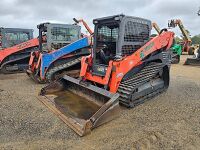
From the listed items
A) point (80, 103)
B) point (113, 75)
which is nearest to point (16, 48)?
point (80, 103)

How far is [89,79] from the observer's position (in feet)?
18.0

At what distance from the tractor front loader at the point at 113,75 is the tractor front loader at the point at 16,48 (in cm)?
508

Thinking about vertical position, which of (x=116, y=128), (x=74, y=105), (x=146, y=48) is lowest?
(x=116, y=128)

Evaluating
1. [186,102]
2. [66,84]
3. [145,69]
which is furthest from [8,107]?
[186,102]

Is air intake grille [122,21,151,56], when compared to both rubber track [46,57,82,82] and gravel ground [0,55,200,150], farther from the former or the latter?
rubber track [46,57,82,82]

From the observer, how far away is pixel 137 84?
5.01 m

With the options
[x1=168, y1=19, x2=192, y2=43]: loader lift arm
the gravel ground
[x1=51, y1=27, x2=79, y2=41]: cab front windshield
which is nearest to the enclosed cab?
[x1=51, y1=27, x2=79, y2=41]: cab front windshield

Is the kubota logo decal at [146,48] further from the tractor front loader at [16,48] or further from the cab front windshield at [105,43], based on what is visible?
the tractor front loader at [16,48]

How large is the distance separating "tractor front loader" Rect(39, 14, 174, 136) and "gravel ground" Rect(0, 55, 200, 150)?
213 millimetres

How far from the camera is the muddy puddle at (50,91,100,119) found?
446cm

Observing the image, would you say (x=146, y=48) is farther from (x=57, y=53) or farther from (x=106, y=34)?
(x=57, y=53)

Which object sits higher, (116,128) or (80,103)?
(80,103)

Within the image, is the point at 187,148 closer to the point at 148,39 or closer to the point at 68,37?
the point at 148,39

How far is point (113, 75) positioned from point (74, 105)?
1.05m
